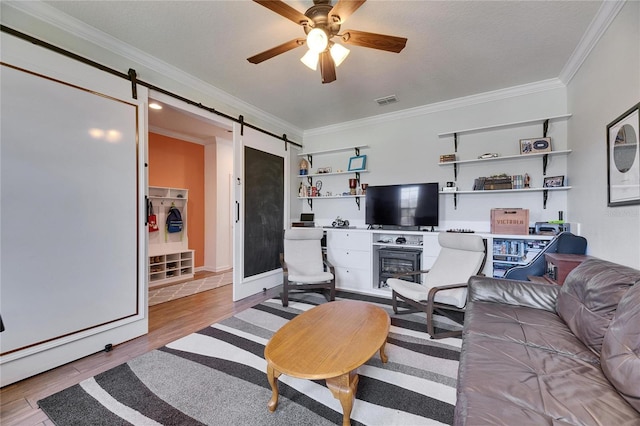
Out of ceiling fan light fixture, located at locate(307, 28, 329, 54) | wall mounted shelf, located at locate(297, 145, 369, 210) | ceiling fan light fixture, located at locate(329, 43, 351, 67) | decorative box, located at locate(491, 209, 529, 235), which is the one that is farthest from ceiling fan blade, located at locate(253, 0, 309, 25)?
decorative box, located at locate(491, 209, 529, 235)

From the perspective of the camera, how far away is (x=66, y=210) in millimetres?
2027

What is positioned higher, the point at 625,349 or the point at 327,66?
the point at 327,66

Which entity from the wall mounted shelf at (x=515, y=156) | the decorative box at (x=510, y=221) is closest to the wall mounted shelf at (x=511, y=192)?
the wall mounted shelf at (x=515, y=156)

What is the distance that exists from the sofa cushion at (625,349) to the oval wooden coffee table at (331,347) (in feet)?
3.33

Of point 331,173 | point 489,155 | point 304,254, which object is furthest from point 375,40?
point 304,254

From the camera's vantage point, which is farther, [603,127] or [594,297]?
[603,127]

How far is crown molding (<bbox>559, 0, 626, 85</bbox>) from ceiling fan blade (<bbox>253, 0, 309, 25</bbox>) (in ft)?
7.19

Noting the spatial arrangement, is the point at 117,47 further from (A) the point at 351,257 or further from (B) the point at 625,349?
(B) the point at 625,349

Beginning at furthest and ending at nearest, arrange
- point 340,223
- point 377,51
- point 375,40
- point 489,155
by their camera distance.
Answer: point 340,223 < point 489,155 < point 377,51 < point 375,40

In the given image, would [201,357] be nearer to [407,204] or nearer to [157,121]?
[407,204]

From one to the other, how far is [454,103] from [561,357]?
3220 millimetres

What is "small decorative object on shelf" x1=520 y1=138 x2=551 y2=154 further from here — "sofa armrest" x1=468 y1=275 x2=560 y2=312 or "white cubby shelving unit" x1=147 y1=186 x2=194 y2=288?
"white cubby shelving unit" x1=147 y1=186 x2=194 y2=288

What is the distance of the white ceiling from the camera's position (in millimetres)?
1938

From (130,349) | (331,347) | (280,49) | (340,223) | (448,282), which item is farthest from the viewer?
(340,223)
